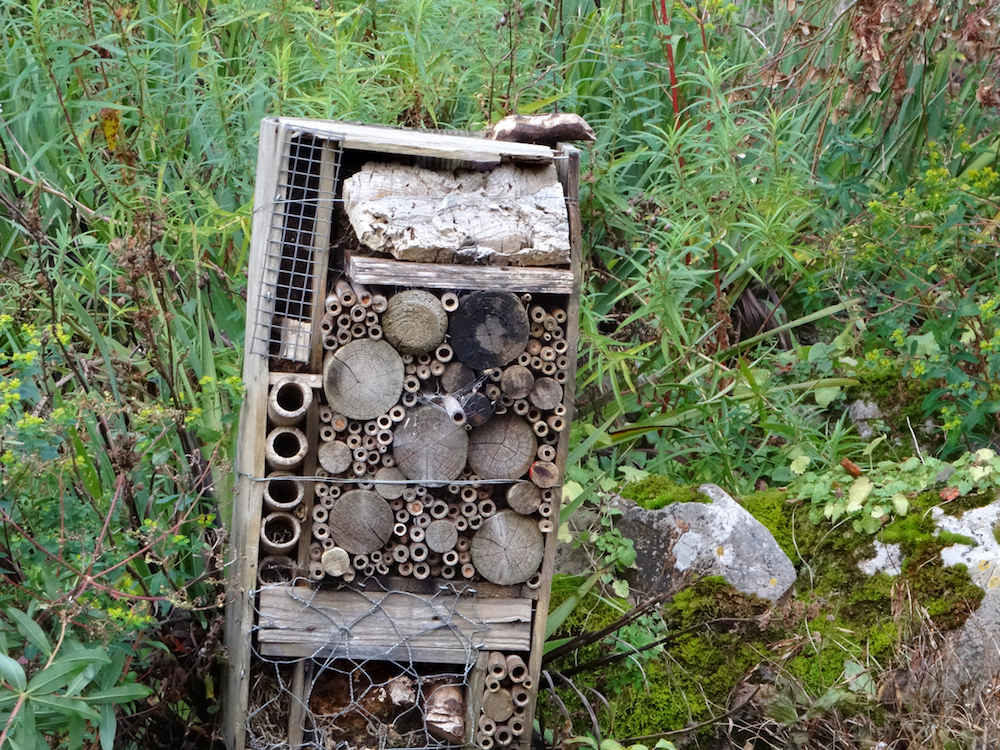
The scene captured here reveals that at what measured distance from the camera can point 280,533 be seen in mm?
2734

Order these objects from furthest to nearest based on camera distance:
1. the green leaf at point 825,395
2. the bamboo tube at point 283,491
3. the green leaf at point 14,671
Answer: the green leaf at point 825,395 → the bamboo tube at point 283,491 → the green leaf at point 14,671

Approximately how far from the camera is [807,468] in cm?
408

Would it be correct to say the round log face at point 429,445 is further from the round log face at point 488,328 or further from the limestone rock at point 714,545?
the limestone rock at point 714,545

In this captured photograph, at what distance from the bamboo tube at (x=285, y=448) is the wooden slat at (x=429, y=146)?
2.47 feet

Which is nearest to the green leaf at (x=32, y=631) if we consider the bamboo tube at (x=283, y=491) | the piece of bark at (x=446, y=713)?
the bamboo tube at (x=283, y=491)

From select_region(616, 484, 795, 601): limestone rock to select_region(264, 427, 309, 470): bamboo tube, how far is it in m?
1.45

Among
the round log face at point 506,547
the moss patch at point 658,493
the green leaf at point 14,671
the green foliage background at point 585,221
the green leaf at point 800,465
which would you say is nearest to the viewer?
the green leaf at point 14,671

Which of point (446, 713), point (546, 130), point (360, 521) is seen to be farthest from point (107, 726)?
point (546, 130)

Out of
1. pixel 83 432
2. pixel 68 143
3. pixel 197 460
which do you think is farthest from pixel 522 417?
pixel 68 143

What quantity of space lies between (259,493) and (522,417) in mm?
720

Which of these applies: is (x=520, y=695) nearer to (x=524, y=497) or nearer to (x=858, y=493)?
(x=524, y=497)

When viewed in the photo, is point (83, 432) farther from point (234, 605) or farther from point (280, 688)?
point (280, 688)

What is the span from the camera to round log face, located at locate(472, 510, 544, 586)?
2.75 meters

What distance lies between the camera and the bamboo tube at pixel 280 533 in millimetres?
2668
